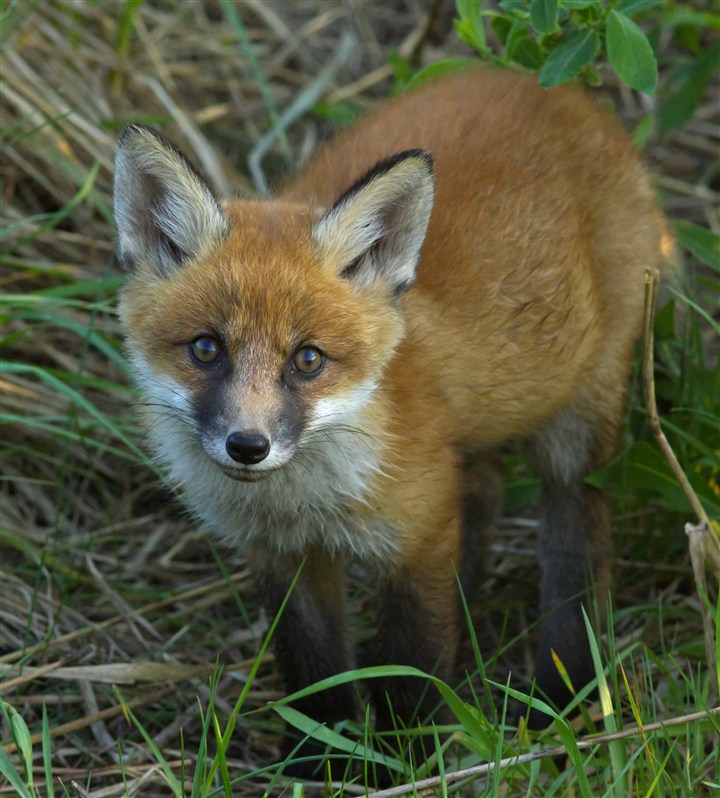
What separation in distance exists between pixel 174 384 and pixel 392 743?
62.2 inches

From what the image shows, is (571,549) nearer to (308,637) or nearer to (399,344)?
(308,637)

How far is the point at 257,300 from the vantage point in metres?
3.35

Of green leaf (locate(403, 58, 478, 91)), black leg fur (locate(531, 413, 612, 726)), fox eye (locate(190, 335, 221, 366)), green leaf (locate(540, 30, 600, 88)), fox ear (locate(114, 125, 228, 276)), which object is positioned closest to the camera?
fox eye (locate(190, 335, 221, 366))

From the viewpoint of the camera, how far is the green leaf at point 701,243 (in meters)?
4.84

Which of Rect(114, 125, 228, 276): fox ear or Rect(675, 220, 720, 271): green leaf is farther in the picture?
Rect(675, 220, 720, 271): green leaf

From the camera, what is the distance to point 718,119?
708cm

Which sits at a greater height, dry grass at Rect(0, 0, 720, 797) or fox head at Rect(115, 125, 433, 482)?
fox head at Rect(115, 125, 433, 482)

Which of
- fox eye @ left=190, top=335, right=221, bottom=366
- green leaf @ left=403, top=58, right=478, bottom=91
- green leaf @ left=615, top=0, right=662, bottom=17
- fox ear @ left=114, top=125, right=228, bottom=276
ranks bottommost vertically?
fox eye @ left=190, top=335, right=221, bottom=366

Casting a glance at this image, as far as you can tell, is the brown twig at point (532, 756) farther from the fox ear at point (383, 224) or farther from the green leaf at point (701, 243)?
the green leaf at point (701, 243)

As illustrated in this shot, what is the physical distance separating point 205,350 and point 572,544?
1.90 meters

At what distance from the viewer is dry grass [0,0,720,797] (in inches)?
169

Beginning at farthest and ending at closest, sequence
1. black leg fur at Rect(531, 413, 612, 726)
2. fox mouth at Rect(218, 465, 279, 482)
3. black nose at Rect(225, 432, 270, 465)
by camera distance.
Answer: black leg fur at Rect(531, 413, 612, 726)
fox mouth at Rect(218, 465, 279, 482)
black nose at Rect(225, 432, 270, 465)

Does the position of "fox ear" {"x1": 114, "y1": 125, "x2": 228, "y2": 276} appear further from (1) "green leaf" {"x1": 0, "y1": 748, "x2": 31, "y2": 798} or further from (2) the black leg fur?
(2) the black leg fur

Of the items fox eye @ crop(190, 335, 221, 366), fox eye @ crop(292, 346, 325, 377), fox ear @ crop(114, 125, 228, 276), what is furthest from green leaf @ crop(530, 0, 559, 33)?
fox eye @ crop(190, 335, 221, 366)
